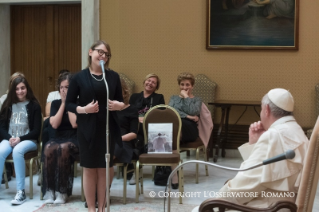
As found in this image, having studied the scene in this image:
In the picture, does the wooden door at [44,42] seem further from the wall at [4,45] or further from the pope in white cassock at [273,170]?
the pope in white cassock at [273,170]

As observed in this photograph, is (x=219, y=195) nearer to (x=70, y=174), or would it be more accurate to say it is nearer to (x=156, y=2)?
(x=70, y=174)

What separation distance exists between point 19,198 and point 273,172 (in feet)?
11.4

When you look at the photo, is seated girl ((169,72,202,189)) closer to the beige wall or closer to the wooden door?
the beige wall

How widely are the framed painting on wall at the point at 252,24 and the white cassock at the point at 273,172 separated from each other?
18.3ft

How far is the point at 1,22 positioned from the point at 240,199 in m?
7.57

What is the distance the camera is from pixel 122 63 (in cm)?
915

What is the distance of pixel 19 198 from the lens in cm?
570

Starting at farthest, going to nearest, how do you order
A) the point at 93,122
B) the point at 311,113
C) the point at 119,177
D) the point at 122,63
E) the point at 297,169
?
the point at 122,63, the point at 311,113, the point at 119,177, the point at 93,122, the point at 297,169

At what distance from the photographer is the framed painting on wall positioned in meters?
8.43

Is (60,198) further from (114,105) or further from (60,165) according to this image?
(114,105)

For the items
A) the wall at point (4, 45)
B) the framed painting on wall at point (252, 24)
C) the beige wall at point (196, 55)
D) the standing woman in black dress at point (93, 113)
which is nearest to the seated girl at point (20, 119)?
the standing woman in black dress at point (93, 113)

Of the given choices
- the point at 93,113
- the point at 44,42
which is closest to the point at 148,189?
the point at 93,113

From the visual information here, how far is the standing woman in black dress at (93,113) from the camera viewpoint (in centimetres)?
455

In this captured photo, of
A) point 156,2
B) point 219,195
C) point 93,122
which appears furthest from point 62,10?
point 219,195
